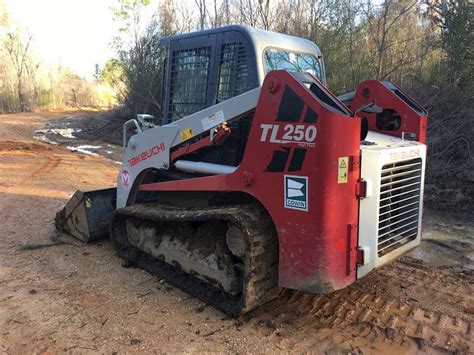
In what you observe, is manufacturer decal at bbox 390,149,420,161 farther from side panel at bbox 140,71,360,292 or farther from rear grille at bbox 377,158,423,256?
side panel at bbox 140,71,360,292

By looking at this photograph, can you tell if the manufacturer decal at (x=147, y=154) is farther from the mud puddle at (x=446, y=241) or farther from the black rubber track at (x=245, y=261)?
the mud puddle at (x=446, y=241)

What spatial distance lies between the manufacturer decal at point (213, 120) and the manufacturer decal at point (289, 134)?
1.69 feet

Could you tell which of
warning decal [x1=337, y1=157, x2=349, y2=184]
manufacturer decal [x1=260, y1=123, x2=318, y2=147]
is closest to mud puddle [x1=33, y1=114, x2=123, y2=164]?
manufacturer decal [x1=260, y1=123, x2=318, y2=147]

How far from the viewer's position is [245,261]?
10.4ft

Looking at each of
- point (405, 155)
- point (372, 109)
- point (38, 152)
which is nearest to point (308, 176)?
point (405, 155)

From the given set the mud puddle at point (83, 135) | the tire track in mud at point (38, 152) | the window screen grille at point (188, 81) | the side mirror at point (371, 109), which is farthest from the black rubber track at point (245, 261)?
the mud puddle at point (83, 135)

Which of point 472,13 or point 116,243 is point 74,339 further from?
point 472,13

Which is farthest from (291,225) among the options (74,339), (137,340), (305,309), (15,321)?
(15,321)

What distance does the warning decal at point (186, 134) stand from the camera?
3852 millimetres

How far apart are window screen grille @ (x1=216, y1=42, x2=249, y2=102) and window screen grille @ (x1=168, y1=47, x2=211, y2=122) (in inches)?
7.5

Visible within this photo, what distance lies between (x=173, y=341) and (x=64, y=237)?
2.90 metres

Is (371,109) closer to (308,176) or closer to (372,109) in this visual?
(372,109)

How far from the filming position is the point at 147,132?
14.2ft

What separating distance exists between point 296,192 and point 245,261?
2.13 ft
